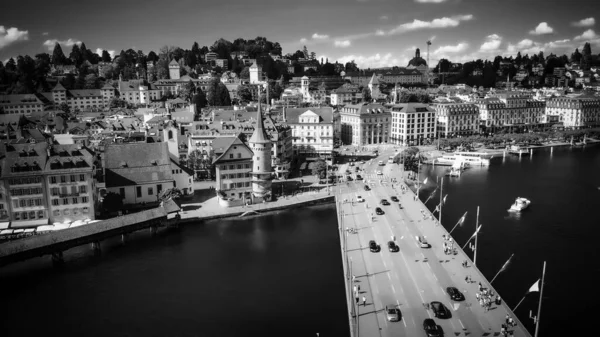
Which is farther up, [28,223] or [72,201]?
[72,201]

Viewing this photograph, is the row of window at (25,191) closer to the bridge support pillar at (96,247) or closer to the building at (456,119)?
the bridge support pillar at (96,247)

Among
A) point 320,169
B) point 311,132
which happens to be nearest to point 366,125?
point 311,132

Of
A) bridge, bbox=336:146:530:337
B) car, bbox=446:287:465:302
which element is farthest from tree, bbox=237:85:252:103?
car, bbox=446:287:465:302

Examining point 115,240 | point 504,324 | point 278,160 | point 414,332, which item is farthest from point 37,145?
point 504,324

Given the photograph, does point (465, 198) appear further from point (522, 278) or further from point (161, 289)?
point (161, 289)

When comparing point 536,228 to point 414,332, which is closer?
point 414,332

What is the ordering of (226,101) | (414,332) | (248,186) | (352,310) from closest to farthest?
1. (414,332)
2. (352,310)
3. (248,186)
4. (226,101)

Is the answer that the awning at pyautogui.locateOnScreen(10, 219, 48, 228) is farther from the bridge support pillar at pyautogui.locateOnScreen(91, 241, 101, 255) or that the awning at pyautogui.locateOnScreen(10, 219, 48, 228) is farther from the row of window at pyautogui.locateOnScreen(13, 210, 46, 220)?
the bridge support pillar at pyautogui.locateOnScreen(91, 241, 101, 255)

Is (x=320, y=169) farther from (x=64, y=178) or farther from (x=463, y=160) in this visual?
(x=64, y=178)
